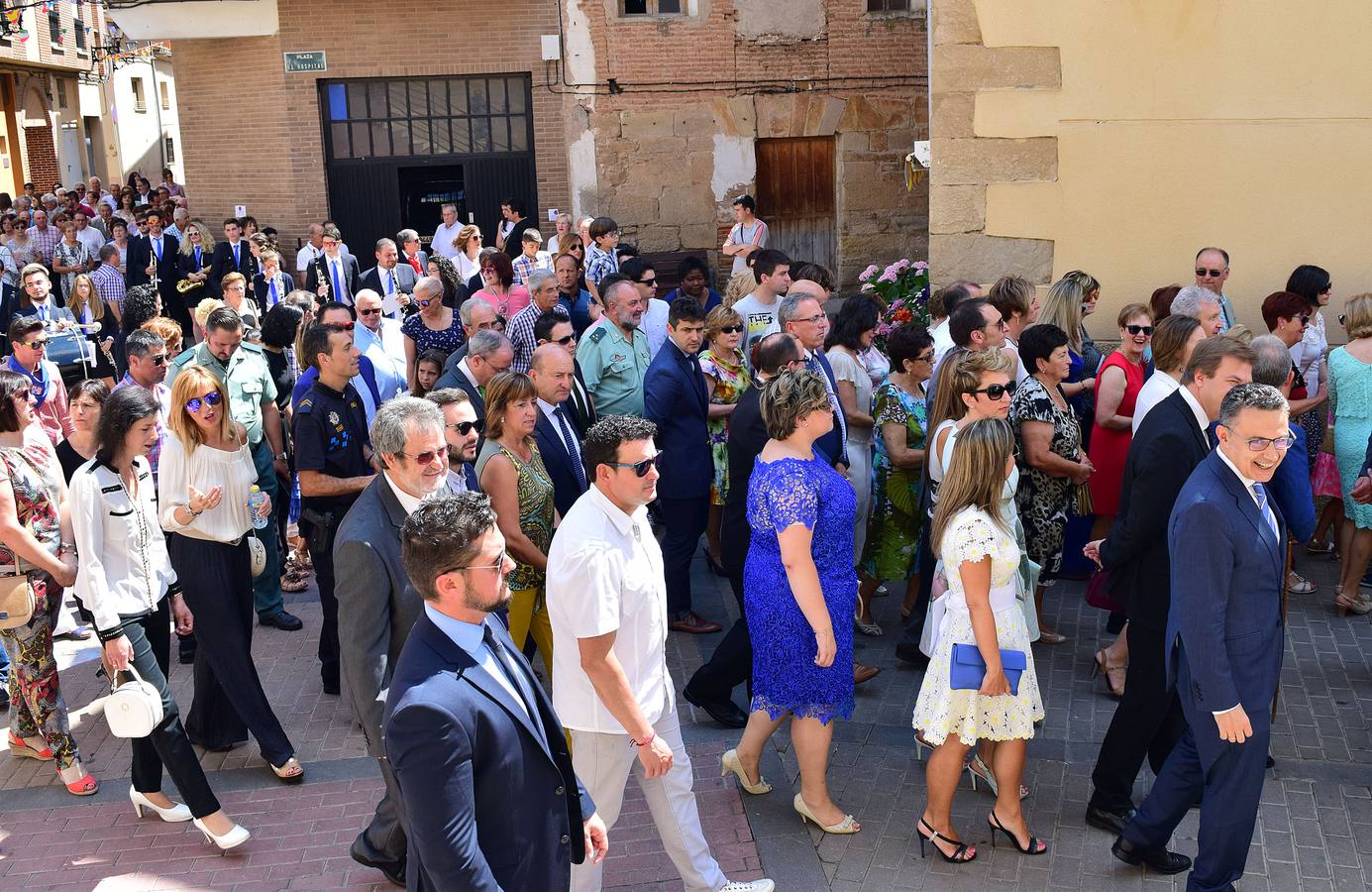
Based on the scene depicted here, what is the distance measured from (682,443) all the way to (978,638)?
2663 millimetres

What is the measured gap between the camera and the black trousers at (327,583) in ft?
19.1

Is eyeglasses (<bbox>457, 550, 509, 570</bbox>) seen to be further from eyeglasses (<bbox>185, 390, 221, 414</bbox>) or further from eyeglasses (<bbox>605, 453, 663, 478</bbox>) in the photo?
eyeglasses (<bbox>185, 390, 221, 414</bbox>)

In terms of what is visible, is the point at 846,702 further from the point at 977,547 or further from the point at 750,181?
the point at 750,181

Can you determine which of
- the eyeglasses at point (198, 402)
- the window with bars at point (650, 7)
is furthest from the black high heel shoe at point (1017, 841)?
the window with bars at point (650, 7)

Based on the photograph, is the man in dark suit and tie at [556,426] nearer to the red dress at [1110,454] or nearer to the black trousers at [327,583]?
the black trousers at [327,583]

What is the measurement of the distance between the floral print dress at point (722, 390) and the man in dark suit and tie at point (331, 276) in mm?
6843

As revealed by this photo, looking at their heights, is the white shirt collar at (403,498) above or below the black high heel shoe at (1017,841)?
above

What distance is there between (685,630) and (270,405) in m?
2.59

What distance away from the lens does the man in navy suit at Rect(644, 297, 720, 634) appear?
6.71 m

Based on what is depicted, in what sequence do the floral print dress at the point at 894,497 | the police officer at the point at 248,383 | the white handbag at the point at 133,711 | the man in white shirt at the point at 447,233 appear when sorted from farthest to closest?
1. the man in white shirt at the point at 447,233
2. the police officer at the point at 248,383
3. the floral print dress at the point at 894,497
4. the white handbag at the point at 133,711

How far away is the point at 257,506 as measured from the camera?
18.1 ft

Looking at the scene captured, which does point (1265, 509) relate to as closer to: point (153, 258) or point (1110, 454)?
point (1110, 454)

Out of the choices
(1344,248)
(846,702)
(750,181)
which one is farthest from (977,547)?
(750,181)

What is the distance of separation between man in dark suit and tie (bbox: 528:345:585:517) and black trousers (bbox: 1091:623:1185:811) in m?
2.40
